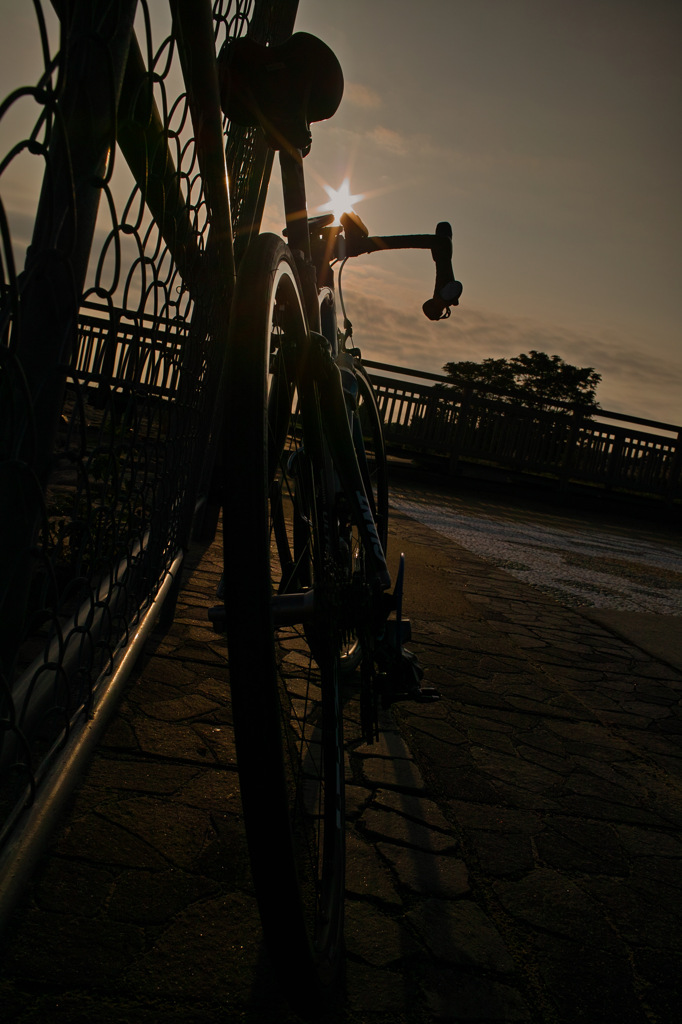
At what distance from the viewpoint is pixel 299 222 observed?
5.98 ft

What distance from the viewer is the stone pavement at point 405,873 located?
1123 millimetres

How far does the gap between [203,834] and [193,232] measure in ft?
4.64

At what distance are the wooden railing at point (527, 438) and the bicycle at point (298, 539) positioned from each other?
34.6 ft

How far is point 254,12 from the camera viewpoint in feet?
8.90

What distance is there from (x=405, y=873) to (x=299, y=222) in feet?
5.17

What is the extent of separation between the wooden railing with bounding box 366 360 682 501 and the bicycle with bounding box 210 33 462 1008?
34.6 feet

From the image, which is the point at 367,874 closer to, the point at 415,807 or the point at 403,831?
the point at 403,831

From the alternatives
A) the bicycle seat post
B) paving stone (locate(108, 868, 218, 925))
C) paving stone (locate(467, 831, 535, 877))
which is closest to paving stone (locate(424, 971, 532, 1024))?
paving stone (locate(467, 831, 535, 877))

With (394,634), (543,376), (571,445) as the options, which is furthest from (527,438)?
(543,376)

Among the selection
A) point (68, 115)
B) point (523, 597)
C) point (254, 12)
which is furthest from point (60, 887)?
point (523, 597)

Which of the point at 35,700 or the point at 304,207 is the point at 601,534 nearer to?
the point at 304,207

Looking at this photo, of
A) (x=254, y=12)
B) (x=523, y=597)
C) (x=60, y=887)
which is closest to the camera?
(x=60, y=887)

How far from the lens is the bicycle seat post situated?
5.65 feet

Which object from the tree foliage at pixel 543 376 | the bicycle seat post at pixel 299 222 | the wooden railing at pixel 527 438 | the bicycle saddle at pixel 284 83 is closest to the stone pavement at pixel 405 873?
the bicycle seat post at pixel 299 222
